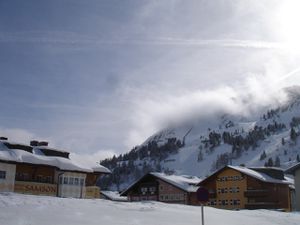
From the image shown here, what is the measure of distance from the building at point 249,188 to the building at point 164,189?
11.3 ft

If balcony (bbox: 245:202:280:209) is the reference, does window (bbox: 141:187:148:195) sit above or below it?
above

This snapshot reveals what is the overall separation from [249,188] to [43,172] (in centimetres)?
3609

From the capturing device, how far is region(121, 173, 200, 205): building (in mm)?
75344

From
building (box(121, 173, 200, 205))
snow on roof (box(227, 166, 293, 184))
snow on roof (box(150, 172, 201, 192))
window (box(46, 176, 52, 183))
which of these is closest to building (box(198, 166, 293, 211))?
snow on roof (box(227, 166, 293, 184))

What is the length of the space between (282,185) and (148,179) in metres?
24.6

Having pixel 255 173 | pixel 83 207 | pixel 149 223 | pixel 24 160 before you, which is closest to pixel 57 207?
pixel 83 207

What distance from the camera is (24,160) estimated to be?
4469 centimetres

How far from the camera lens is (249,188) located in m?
70.1

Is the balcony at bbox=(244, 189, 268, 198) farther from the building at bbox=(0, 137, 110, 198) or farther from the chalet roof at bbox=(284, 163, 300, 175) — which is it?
the building at bbox=(0, 137, 110, 198)

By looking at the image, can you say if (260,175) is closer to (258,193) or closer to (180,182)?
(258,193)

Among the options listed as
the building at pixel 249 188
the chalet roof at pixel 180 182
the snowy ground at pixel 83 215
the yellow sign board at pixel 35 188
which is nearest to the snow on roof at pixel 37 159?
the yellow sign board at pixel 35 188

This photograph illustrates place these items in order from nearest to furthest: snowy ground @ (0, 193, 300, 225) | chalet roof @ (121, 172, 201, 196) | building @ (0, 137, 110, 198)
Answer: snowy ground @ (0, 193, 300, 225), building @ (0, 137, 110, 198), chalet roof @ (121, 172, 201, 196)

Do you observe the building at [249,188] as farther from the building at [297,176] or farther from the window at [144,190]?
the window at [144,190]

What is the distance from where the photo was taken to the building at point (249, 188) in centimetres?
6825
